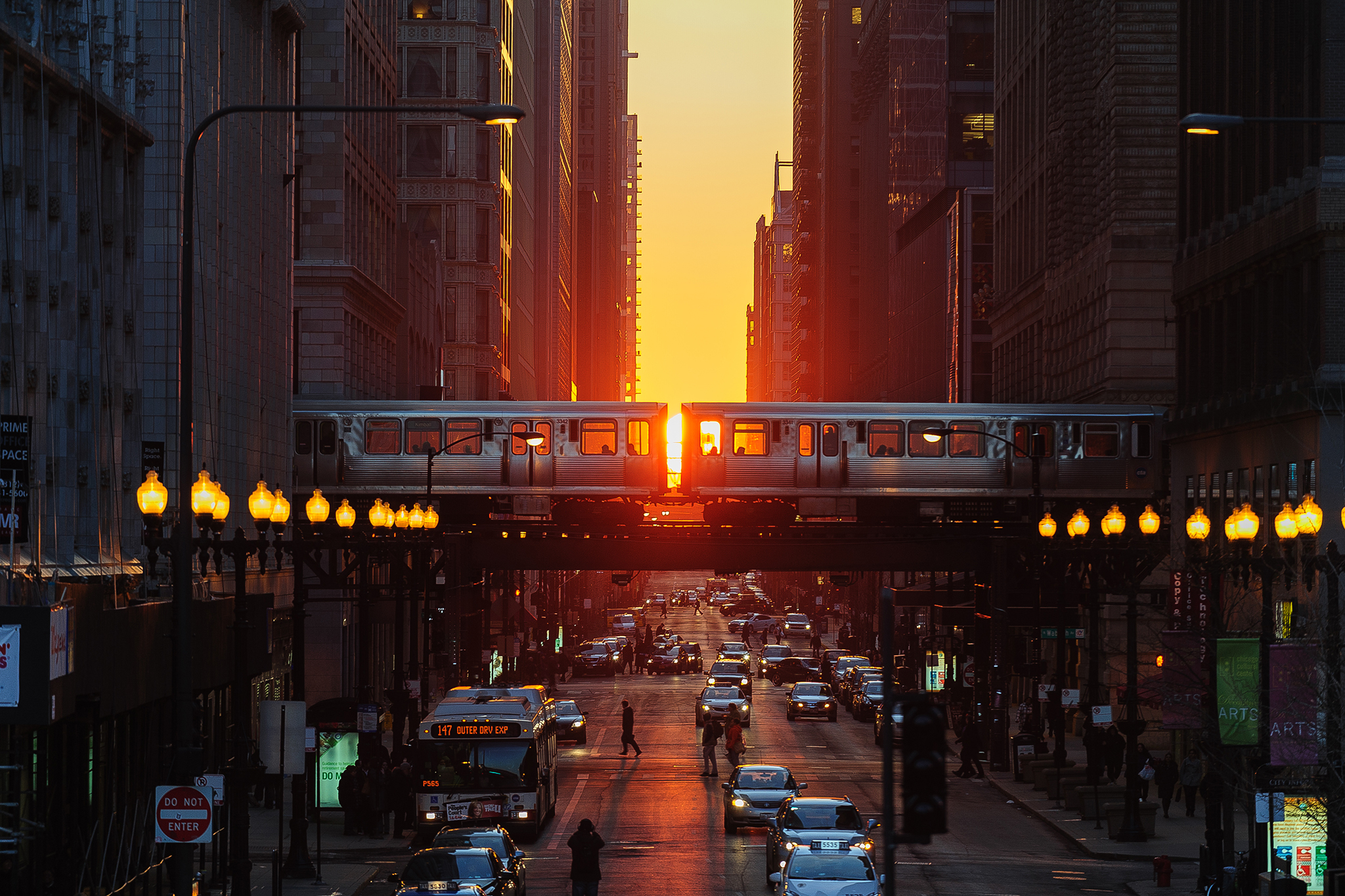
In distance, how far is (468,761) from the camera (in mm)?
34438

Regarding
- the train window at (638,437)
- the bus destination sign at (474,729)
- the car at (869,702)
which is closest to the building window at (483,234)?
the car at (869,702)

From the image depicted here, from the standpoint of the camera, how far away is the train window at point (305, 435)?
55.0m

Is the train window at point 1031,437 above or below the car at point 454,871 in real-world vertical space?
above

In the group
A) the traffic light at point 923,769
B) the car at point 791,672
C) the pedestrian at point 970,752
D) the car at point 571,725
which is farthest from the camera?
the car at point 791,672

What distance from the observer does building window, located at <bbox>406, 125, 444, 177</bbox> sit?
108 meters

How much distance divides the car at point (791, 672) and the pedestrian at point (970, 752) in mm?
35966

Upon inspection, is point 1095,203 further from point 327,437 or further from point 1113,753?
point 1113,753

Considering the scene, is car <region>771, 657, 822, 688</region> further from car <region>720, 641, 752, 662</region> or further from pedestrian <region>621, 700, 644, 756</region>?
pedestrian <region>621, 700, 644, 756</region>

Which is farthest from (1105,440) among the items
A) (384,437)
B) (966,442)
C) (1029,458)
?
(384,437)

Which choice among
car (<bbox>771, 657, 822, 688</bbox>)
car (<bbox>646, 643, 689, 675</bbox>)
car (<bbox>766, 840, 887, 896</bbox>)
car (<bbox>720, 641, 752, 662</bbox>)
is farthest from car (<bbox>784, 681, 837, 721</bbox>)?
car (<bbox>766, 840, 887, 896</bbox>)

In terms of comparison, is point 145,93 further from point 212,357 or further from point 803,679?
point 803,679

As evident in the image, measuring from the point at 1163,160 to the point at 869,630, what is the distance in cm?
4980

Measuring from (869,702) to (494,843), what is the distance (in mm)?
39725

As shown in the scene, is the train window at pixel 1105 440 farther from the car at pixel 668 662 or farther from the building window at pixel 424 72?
the building window at pixel 424 72
